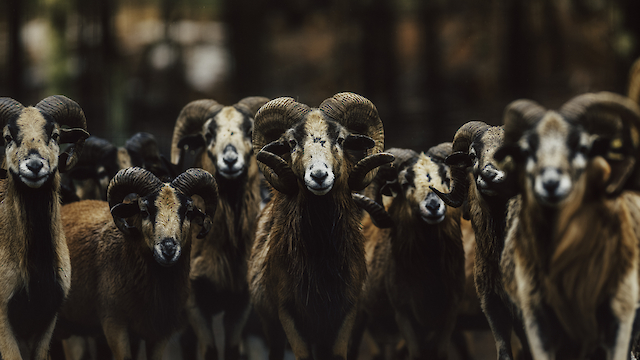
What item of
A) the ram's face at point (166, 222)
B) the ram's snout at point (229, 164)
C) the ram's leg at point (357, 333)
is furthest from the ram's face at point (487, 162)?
the ram's face at point (166, 222)

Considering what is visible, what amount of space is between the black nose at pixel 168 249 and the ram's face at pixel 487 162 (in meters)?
3.00

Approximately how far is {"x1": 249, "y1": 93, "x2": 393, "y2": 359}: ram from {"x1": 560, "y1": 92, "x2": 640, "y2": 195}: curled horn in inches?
81.6

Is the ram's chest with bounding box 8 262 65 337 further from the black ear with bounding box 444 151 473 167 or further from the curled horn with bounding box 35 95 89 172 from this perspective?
the black ear with bounding box 444 151 473 167

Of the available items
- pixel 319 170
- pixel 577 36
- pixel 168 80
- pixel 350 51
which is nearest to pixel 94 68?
pixel 168 80

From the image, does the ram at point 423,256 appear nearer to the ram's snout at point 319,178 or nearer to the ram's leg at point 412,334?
the ram's leg at point 412,334

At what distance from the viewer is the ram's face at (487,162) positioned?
7.08 m

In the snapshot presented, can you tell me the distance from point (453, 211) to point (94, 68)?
14.1 metres

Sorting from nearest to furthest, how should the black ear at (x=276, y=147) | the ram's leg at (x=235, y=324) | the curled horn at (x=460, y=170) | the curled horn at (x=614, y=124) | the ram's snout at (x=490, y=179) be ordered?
the curled horn at (x=614, y=124) < the ram's snout at (x=490, y=179) < the black ear at (x=276, y=147) < the curled horn at (x=460, y=170) < the ram's leg at (x=235, y=324)

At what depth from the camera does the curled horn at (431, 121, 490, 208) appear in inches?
308

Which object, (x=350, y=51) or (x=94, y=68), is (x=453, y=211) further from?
(x=94, y=68)

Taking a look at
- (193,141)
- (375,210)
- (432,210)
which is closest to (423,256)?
(432,210)

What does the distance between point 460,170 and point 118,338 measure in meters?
3.98

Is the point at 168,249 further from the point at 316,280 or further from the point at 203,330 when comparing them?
the point at 203,330

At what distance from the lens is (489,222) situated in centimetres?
752
